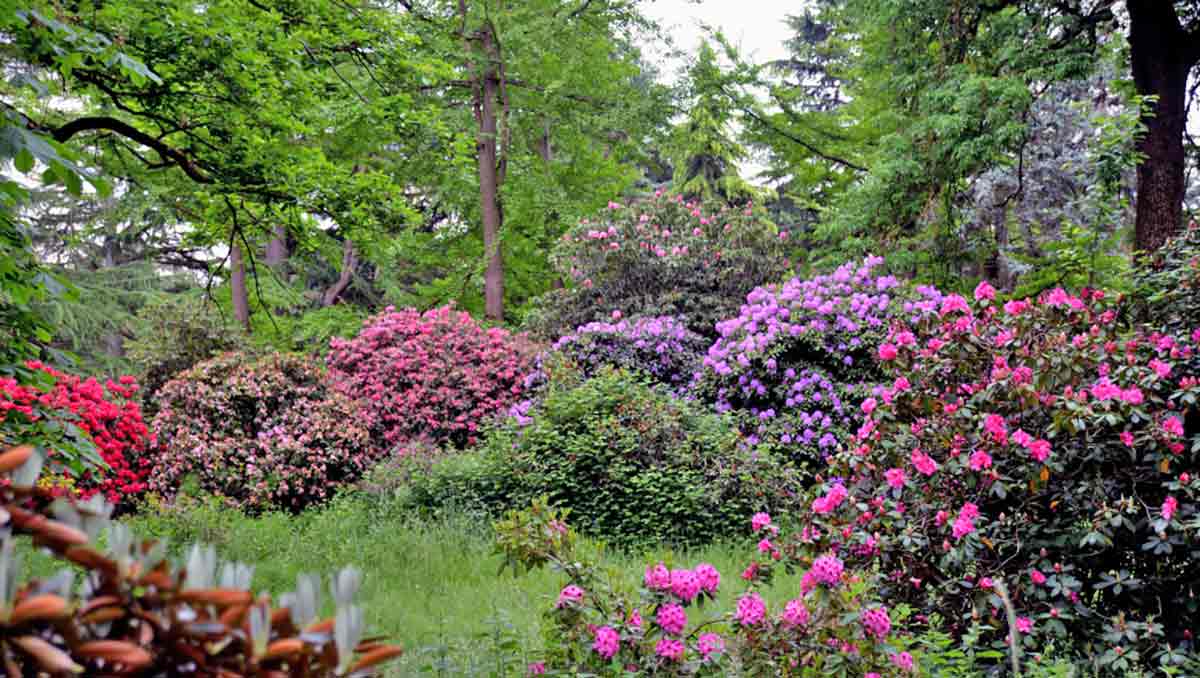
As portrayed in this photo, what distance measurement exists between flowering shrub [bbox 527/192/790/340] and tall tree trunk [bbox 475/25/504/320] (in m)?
2.21

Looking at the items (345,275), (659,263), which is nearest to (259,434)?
(659,263)

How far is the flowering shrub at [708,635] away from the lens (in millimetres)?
2576

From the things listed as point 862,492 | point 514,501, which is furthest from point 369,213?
point 862,492

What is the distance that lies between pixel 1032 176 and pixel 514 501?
376 inches

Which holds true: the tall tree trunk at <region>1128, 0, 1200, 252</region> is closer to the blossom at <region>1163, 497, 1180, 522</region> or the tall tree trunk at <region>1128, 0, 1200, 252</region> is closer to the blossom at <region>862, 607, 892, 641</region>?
the blossom at <region>1163, 497, 1180, 522</region>

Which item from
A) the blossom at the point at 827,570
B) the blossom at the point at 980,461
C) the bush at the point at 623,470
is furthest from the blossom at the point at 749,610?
the bush at the point at 623,470

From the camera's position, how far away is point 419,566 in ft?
17.3

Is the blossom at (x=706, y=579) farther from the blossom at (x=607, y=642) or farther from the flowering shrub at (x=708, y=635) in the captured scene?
the blossom at (x=607, y=642)

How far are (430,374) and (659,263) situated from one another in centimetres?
323

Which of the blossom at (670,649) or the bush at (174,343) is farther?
the bush at (174,343)

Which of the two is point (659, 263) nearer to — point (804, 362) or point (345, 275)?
point (804, 362)

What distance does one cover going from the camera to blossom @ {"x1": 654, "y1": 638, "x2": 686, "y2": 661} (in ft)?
8.20

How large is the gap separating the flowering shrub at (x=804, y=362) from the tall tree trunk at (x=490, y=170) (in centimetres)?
563

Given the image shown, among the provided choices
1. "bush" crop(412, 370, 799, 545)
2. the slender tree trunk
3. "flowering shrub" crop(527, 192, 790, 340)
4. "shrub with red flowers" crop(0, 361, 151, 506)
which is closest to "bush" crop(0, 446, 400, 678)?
"bush" crop(412, 370, 799, 545)
